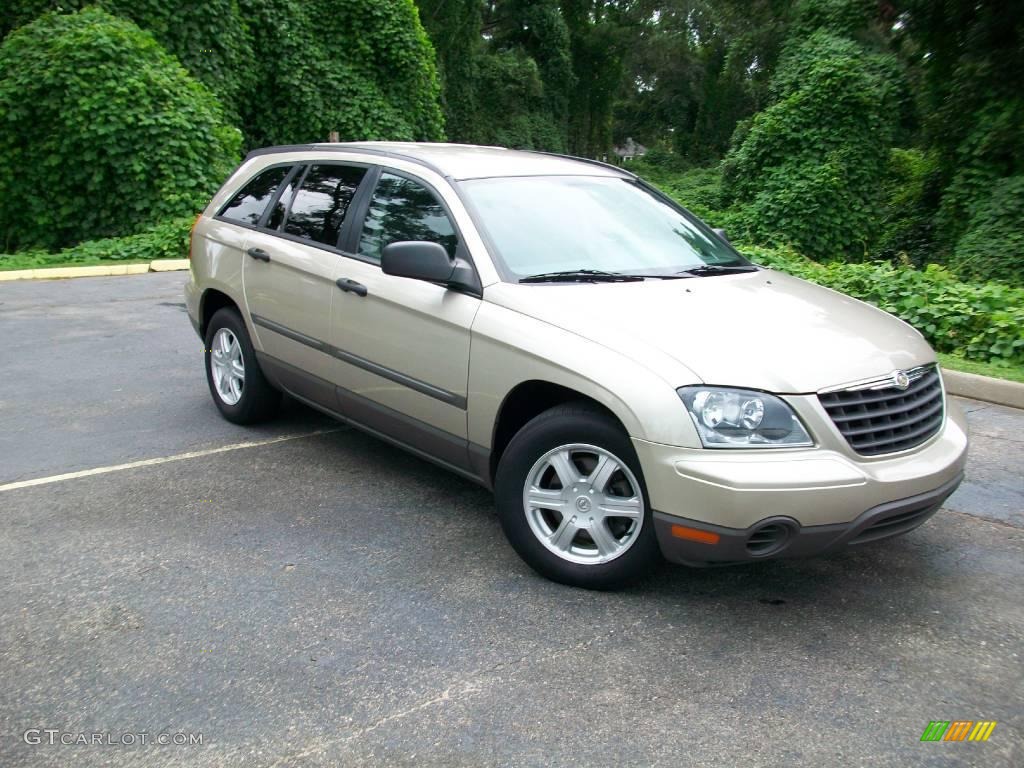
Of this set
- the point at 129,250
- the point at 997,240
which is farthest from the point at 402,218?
the point at 129,250

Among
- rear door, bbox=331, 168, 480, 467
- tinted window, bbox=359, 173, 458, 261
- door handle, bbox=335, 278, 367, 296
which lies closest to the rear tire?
rear door, bbox=331, 168, 480, 467

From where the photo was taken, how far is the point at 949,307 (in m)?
8.34

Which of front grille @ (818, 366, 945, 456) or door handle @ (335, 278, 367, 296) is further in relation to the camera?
door handle @ (335, 278, 367, 296)

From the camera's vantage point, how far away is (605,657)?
11.5ft

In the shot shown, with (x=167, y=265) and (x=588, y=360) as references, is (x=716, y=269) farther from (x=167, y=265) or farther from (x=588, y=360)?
(x=167, y=265)

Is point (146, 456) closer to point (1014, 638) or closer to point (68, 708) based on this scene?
point (68, 708)

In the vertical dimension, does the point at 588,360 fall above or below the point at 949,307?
above

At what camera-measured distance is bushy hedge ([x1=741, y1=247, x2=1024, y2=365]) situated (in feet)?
25.8

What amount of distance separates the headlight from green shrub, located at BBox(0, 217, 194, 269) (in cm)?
1277

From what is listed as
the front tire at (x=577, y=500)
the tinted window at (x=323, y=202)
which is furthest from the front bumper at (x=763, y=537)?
the tinted window at (x=323, y=202)

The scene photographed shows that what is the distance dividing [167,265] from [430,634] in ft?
38.4

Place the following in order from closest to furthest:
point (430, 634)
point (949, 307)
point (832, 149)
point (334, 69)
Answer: point (430, 634) < point (949, 307) < point (832, 149) < point (334, 69)

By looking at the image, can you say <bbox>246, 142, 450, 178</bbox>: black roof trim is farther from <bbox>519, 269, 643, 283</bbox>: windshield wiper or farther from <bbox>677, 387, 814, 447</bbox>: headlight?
<bbox>677, 387, 814, 447</bbox>: headlight

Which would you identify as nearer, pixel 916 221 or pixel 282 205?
pixel 282 205
